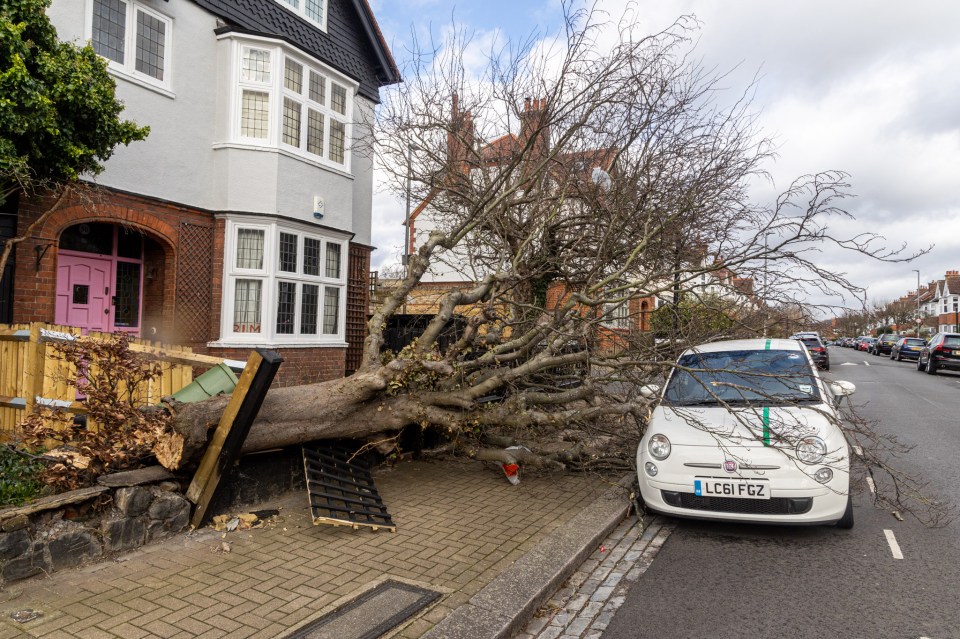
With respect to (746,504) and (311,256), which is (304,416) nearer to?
(746,504)

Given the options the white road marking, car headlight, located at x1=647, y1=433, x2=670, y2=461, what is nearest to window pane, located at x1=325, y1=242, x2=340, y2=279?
car headlight, located at x1=647, y1=433, x2=670, y2=461

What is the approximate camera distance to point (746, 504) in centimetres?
529

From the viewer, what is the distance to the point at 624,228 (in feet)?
29.8

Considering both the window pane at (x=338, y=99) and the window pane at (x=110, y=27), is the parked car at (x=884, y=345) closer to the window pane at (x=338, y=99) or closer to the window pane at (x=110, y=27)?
the window pane at (x=338, y=99)

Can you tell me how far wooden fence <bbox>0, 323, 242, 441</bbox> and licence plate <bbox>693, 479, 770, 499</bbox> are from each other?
4599 millimetres

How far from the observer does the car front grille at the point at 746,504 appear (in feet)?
17.1

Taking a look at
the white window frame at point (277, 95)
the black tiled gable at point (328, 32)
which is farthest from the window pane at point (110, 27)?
the white window frame at point (277, 95)

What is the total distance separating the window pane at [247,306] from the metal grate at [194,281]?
1.40 ft

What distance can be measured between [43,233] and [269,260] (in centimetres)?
337

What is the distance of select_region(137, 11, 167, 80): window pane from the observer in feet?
31.0

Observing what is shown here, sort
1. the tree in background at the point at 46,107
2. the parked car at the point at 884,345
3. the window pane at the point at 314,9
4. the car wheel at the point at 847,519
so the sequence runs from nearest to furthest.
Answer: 1. the car wheel at the point at 847,519
2. the tree in background at the point at 46,107
3. the window pane at the point at 314,9
4. the parked car at the point at 884,345

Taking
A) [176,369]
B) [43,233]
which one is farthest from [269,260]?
[176,369]

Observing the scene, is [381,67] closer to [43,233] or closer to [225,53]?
[225,53]

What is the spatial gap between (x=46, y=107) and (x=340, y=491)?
4.63 m
